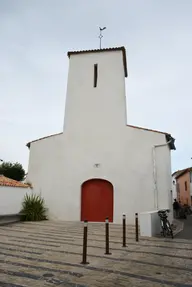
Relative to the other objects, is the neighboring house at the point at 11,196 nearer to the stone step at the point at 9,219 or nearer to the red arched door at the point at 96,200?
the stone step at the point at 9,219

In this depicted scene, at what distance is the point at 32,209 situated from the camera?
1386cm

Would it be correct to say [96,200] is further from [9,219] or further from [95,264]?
[95,264]

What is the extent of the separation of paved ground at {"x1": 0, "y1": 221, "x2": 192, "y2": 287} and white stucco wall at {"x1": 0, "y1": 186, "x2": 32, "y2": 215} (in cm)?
523

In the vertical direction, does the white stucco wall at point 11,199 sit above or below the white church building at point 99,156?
below

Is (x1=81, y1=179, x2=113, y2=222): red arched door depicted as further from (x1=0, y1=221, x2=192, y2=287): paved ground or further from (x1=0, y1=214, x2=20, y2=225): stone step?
(x1=0, y1=221, x2=192, y2=287): paved ground

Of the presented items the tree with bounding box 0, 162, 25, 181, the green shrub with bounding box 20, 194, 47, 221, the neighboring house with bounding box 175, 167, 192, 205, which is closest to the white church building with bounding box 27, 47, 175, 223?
the green shrub with bounding box 20, 194, 47, 221

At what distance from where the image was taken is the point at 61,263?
5.21 meters

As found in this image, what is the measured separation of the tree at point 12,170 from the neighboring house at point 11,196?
8016mm

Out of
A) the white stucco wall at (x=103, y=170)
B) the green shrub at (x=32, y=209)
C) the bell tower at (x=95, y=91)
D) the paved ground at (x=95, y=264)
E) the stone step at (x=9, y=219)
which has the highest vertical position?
the bell tower at (x=95, y=91)

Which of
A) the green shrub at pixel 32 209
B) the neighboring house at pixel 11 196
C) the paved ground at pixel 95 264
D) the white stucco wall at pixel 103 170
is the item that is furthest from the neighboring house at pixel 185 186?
the paved ground at pixel 95 264

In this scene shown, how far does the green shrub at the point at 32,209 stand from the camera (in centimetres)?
1378

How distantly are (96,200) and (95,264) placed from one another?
886cm

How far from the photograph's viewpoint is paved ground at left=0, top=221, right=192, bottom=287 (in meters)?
4.13

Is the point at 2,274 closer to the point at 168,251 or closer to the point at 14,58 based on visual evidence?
the point at 168,251
